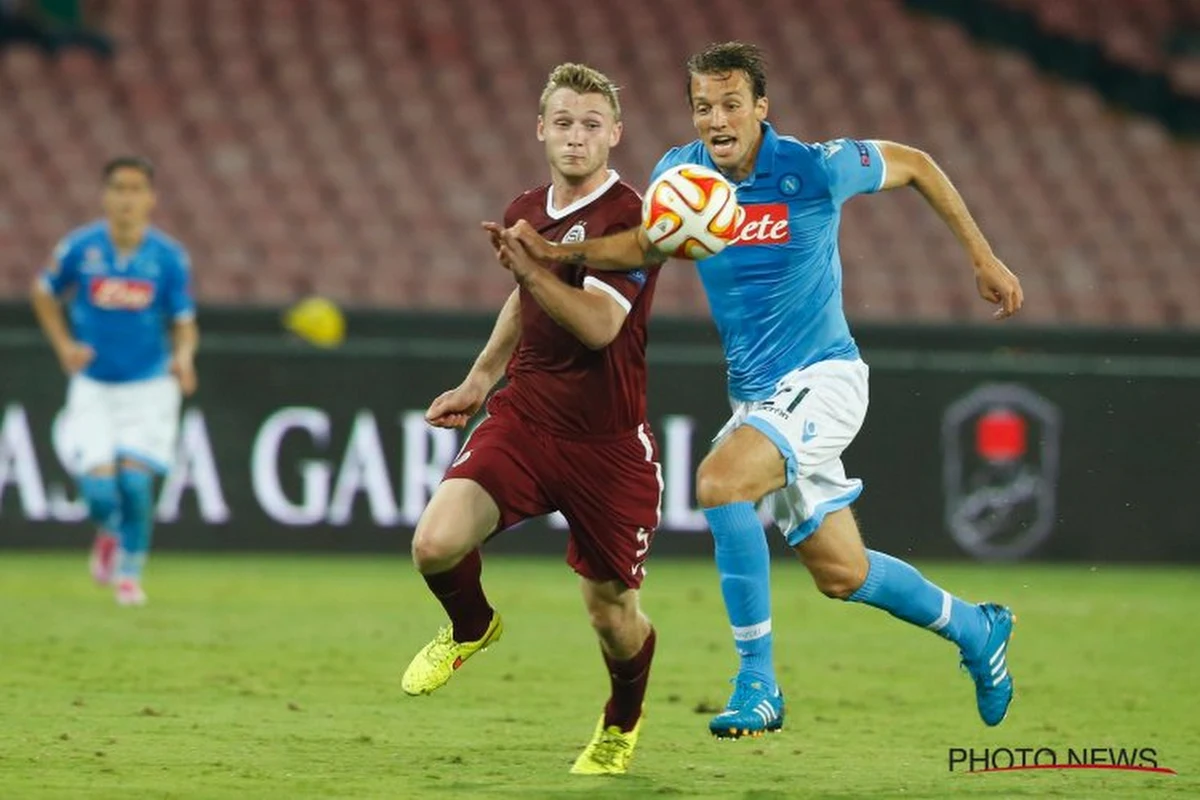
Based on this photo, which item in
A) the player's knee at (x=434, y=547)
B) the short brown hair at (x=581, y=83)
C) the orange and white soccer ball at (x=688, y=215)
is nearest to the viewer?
the orange and white soccer ball at (x=688, y=215)

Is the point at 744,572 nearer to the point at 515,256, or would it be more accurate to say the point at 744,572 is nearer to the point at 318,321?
the point at 515,256

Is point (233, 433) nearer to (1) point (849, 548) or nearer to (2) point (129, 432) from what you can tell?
(2) point (129, 432)

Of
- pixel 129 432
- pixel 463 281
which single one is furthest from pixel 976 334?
pixel 129 432

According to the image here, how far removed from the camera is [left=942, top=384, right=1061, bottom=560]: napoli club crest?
14.2 m

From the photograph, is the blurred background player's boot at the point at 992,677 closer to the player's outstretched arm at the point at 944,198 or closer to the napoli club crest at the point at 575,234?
the player's outstretched arm at the point at 944,198

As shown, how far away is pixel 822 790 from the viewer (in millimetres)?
6266

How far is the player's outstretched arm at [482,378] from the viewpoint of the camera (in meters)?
6.62

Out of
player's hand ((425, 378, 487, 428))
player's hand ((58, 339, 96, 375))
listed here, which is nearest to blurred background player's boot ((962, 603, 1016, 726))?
player's hand ((425, 378, 487, 428))

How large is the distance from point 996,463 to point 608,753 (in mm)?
8065

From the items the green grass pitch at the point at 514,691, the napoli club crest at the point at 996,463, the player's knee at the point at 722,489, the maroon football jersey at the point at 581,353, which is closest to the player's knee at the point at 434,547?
the maroon football jersey at the point at 581,353

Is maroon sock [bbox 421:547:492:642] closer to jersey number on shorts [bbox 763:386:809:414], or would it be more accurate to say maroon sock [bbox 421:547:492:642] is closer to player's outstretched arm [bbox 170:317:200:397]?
jersey number on shorts [bbox 763:386:809:414]

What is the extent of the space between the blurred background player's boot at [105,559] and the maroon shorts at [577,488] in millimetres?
5909

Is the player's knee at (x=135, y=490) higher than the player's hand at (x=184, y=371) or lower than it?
lower

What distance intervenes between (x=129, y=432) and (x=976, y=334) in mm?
5861
